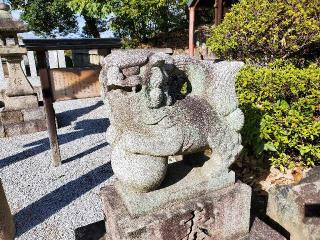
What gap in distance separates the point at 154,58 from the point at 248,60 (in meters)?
4.68

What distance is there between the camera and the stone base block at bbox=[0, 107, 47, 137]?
22.5 ft

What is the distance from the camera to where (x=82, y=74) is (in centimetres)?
1024

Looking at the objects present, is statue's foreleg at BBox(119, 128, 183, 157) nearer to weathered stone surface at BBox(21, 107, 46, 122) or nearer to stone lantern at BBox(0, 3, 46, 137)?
stone lantern at BBox(0, 3, 46, 137)

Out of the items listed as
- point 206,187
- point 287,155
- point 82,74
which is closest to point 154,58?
point 206,187

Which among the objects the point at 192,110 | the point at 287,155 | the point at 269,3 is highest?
the point at 269,3

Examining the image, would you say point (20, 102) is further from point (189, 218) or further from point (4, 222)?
point (189, 218)

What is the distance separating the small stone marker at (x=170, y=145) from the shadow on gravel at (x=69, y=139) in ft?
12.0

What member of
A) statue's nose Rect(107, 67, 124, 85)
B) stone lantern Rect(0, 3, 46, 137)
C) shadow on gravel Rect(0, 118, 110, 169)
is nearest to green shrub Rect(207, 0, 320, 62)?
shadow on gravel Rect(0, 118, 110, 169)

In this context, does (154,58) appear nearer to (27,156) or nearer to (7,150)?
(27,156)

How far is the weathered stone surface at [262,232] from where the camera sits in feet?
8.21

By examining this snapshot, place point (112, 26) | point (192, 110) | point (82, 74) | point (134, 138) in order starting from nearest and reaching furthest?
1. point (134, 138)
2. point (192, 110)
3. point (82, 74)
4. point (112, 26)

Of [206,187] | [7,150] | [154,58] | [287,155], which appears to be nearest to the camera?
[154,58]

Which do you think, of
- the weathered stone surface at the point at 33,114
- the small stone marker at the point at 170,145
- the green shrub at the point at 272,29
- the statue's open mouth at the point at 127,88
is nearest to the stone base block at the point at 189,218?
the small stone marker at the point at 170,145

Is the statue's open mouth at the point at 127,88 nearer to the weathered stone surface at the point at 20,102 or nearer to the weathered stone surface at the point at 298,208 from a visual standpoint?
the weathered stone surface at the point at 298,208
